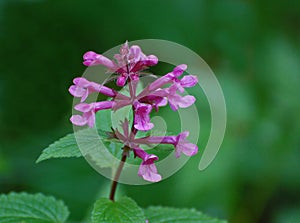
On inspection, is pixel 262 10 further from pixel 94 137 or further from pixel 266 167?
pixel 94 137

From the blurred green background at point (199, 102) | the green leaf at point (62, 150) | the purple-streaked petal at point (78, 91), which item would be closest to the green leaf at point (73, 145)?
the green leaf at point (62, 150)

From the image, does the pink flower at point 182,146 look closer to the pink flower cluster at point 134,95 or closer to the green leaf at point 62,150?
the pink flower cluster at point 134,95

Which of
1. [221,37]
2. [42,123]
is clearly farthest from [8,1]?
[221,37]

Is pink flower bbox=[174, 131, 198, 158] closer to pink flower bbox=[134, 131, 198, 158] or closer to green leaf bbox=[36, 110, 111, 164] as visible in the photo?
pink flower bbox=[134, 131, 198, 158]

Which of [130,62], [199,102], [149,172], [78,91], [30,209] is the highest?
[199,102]

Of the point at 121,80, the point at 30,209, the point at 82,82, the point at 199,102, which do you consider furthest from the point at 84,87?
the point at 199,102

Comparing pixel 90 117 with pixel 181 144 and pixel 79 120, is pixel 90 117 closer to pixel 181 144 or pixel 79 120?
pixel 79 120

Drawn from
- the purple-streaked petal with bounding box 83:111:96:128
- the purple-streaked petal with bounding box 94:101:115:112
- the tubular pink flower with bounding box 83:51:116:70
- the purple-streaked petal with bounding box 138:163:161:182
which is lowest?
the purple-streaked petal with bounding box 138:163:161:182

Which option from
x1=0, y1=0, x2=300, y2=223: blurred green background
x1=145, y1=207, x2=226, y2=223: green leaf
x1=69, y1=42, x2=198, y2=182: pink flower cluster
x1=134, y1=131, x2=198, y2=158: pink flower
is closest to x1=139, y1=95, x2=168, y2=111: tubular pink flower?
x1=69, y1=42, x2=198, y2=182: pink flower cluster
